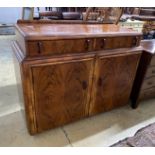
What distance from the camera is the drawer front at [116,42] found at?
1352 mm

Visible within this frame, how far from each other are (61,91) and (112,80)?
52 centimetres

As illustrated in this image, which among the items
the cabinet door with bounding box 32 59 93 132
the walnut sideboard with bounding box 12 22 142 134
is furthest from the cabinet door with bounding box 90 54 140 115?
the cabinet door with bounding box 32 59 93 132

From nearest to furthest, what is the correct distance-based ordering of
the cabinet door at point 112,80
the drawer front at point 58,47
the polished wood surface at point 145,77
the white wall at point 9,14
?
the drawer front at point 58,47, the cabinet door at point 112,80, the polished wood surface at point 145,77, the white wall at point 9,14

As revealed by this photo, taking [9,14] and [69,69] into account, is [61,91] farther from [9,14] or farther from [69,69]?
[9,14]

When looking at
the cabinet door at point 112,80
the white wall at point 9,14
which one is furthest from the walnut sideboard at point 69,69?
the white wall at point 9,14

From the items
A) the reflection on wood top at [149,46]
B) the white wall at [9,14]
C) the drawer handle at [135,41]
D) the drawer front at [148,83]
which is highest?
the drawer handle at [135,41]

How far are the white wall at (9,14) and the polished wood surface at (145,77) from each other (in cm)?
509

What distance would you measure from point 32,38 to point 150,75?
4.17 feet

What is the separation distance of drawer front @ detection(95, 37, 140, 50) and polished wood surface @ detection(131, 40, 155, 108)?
18 cm

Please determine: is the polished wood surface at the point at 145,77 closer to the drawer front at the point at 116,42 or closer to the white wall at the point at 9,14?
the drawer front at the point at 116,42

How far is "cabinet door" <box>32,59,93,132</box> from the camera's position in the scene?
1231 mm

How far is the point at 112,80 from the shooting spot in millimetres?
1580

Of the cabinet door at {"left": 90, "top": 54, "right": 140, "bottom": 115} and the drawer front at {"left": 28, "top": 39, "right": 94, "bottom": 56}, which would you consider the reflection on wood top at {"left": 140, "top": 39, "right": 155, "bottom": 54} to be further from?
the drawer front at {"left": 28, "top": 39, "right": 94, "bottom": 56}
